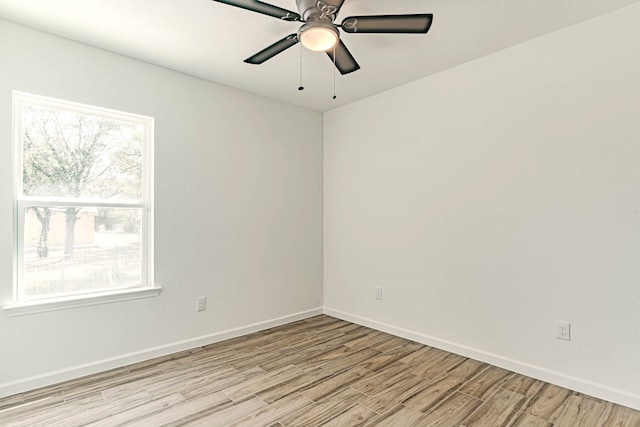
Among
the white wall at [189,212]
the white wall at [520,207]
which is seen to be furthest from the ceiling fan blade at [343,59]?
the white wall at [189,212]

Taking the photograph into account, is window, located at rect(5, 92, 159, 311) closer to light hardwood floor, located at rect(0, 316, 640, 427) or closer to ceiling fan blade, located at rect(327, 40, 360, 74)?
light hardwood floor, located at rect(0, 316, 640, 427)

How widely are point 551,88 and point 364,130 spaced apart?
1.79 m

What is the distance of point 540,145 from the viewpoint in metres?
2.52

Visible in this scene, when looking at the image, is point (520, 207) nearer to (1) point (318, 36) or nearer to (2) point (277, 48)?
(1) point (318, 36)

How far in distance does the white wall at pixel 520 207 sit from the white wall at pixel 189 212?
84 cm

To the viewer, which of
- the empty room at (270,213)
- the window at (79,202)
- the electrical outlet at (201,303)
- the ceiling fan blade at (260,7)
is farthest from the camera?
the electrical outlet at (201,303)

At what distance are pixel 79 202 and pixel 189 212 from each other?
2.74 ft

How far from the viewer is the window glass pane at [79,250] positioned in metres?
2.45

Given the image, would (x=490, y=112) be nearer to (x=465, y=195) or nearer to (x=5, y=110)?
(x=465, y=195)

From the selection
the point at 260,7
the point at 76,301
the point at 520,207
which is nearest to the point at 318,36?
the point at 260,7

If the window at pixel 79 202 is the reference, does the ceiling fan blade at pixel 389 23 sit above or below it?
above

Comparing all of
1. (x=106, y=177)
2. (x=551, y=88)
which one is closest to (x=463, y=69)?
(x=551, y=88)

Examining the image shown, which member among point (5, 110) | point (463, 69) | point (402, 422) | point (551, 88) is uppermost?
point (463, 69)

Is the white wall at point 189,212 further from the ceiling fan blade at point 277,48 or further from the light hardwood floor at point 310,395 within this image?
the ceiling fan blade at point 277,48
